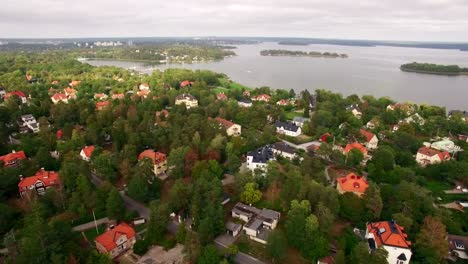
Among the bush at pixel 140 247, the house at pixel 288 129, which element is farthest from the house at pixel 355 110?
the bush at pixel 140 247

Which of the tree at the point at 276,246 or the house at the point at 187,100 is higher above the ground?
the house at the point at 187,100

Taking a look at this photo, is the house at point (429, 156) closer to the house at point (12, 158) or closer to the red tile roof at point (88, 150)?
the red tile roof at point (88, 150)

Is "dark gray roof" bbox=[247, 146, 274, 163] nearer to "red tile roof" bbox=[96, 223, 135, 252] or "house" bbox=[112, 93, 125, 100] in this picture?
"red tile roof" bbox=[96, 223, 135, 252]

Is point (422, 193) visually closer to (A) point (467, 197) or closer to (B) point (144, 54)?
(A) point (467, 197)

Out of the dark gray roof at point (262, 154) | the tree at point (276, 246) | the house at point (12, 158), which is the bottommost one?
the tree at point (276, 246)

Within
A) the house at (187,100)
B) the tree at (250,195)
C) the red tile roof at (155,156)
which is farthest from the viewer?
the house at (187,100)

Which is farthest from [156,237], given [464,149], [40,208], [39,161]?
[464,149]
